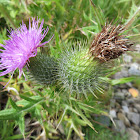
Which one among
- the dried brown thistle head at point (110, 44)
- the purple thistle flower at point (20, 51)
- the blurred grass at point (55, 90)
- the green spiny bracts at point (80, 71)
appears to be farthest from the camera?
the blurred grass at point (55, 90)

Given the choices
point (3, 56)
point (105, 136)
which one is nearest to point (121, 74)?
point (105, 136)

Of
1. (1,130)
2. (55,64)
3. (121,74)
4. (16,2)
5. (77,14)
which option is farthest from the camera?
(121,74)

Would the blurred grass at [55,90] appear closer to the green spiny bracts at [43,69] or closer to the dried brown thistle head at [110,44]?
the green spiny bracts at [43,69]

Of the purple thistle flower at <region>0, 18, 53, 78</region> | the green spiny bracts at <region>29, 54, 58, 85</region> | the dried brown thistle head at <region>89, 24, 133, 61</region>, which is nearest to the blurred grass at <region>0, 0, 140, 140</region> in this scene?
the green spiny bracts at <region>29, 54, 58, 85</region>

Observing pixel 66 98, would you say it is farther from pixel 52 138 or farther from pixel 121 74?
pixel 121 74

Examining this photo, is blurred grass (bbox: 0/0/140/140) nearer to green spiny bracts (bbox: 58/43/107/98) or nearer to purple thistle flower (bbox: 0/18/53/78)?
green spiny bracts (bbox: 58/43/107/98)

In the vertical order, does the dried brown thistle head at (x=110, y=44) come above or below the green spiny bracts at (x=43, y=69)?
above

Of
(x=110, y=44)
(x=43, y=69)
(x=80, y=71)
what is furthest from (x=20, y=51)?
(x=110, y=44)

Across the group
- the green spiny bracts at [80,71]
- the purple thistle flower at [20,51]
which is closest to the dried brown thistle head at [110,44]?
the green spiny bracts at [80,71]
